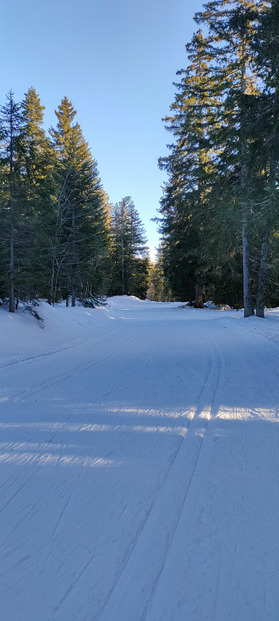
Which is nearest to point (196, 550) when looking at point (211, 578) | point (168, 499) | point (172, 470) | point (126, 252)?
point (211, 578)

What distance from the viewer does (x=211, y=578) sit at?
158 centimetres

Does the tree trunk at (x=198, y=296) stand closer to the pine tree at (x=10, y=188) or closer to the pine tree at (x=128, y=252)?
the pine tree at (x=128, y=252)

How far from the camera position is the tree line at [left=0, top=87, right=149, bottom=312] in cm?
971

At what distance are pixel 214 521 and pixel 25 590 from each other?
44.1 inches

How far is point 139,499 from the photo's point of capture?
7.14 ft

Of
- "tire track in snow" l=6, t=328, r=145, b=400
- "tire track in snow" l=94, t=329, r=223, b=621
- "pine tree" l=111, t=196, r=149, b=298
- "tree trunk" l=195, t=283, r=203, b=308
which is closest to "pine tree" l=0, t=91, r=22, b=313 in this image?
"tire track in snow" l=6, t=328, r=145, b=400

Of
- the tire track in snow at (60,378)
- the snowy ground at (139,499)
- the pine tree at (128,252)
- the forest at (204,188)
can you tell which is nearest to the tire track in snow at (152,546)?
the snowy ground at (139,499)

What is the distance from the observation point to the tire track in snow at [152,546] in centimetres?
144

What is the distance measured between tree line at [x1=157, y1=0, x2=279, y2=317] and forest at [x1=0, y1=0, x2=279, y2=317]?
37mm

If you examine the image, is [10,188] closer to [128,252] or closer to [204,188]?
[204,188]

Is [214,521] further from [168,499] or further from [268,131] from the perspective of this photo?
[268,131]

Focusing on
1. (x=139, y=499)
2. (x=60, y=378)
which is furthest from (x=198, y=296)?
(x=139, y=499)

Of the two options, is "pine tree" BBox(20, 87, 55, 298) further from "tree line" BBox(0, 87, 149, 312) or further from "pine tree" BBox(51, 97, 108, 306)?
"pine tree" BBox(51, 97, 108, 306)

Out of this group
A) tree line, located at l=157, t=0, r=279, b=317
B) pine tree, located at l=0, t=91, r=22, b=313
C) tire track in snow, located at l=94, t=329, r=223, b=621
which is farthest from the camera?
pine tree, located at l=0, t=91, r=22, b=313
